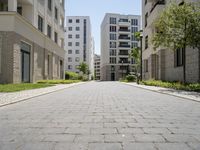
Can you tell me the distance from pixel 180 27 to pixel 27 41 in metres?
15.0

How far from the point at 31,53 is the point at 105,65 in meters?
76.0

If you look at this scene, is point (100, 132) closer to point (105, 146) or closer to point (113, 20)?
point (105, 146)

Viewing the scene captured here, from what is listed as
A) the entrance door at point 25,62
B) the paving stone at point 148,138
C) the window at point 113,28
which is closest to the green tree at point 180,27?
the entrance door at point 25,62

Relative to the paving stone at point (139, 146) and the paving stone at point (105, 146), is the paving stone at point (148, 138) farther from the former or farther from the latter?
the paving stone at point (105, 146)

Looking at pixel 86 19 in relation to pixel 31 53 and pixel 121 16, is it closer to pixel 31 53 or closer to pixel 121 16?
pixel 121 16

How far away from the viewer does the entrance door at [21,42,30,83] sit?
26250 mm

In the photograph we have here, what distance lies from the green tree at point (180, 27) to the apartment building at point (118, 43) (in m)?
79.5

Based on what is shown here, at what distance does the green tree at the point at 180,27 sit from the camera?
1850 centimetres

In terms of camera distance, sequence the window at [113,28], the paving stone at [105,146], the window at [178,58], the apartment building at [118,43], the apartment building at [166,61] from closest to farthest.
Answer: the paving stone at [105,146], the apartment building at [166,61], the window at [178,58], the apartment building at [118,43], the window at [113,28]

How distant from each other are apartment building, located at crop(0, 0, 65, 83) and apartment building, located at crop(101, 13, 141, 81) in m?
58.0

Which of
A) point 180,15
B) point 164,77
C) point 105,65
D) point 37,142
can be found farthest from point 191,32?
point 105,65

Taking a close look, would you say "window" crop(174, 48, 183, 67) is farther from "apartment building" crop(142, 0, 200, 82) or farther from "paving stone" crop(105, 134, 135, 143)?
"paving stone" crop(105, 134, 135, 143)

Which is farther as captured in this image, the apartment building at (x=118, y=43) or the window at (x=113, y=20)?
the window at (x=113, y=20)

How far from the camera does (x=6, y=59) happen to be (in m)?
23.0
